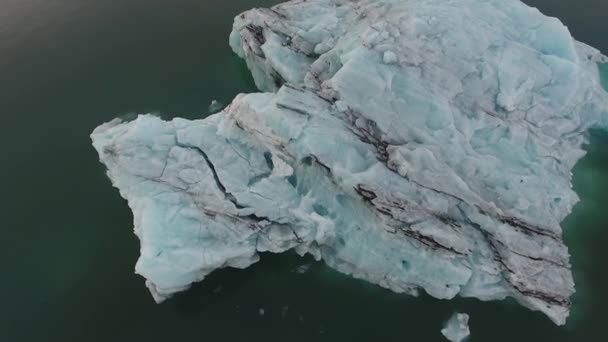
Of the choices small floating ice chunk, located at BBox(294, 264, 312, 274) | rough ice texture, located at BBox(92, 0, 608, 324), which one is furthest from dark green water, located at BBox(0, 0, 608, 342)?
rough ice texture, located at BBox(92, 0, 608, 324)

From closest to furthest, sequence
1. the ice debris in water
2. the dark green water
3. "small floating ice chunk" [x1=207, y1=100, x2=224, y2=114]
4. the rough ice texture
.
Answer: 1. the ice debris in water
2. the dark green water
3. the rough ice texture
4. "small floating ice chunk" [x1=207, y1=100, x2=224, y2=114]

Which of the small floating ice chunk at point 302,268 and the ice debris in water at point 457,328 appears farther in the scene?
the small floating ice chunk at point 302,268

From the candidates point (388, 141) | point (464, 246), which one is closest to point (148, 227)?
point (388, 141)

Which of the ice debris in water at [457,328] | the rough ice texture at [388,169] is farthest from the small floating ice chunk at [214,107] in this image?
the ice debris in water at [457,328]

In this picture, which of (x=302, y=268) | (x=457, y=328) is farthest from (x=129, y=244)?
(x=457, y=328)

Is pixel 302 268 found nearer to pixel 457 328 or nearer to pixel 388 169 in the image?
pixel 388 169

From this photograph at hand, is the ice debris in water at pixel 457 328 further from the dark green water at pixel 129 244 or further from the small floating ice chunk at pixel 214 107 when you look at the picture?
the small floating ice chunk at pixel 214 107

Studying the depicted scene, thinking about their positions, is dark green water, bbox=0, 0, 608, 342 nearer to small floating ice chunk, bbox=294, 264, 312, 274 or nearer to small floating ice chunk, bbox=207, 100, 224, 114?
small floating ice chunk, bbox=294, 264, 312, 274
